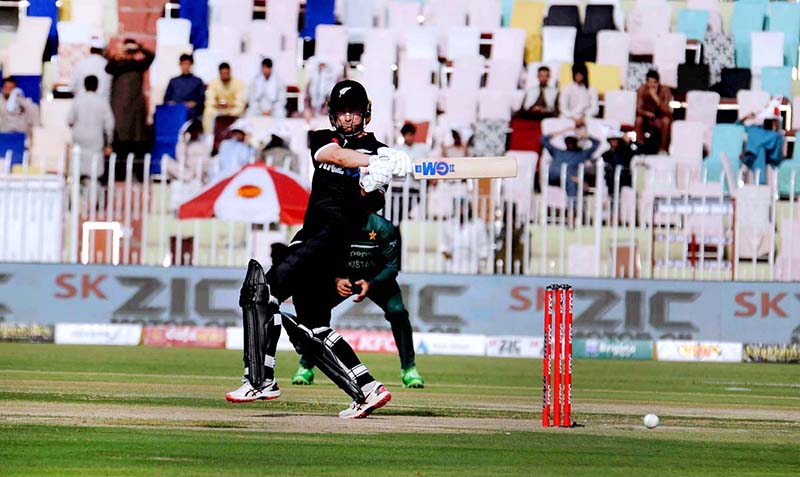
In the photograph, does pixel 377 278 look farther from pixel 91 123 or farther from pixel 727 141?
pixel 727 141

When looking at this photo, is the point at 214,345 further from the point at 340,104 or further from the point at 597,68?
the point at 340,104

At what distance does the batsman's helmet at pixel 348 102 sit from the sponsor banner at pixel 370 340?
11.6 m

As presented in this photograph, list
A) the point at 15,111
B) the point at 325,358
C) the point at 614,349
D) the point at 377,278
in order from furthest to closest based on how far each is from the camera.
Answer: the point at 15,111, the point at 614,349, the point at 377,278, the point at 325,358

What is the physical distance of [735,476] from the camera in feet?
23.2

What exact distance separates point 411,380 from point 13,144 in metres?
A: 12.2

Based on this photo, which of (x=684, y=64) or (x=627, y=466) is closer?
(x=627, y=466)

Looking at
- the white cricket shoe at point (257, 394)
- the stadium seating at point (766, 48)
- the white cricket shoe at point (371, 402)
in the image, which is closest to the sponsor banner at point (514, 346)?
the stadium seating at point (766, 48)

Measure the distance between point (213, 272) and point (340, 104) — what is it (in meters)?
11.8

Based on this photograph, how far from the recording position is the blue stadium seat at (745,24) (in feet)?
86.4

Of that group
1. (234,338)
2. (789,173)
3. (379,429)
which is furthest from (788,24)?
(379,429)

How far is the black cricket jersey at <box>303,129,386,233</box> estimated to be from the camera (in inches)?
366

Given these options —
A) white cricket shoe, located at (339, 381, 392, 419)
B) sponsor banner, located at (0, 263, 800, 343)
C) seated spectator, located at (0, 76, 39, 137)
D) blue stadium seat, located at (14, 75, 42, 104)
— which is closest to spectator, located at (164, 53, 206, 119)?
seated spectator, located at (0, 76, 39, 137)

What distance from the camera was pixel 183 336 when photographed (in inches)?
833

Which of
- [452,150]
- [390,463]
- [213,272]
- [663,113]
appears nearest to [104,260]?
[213,272]
